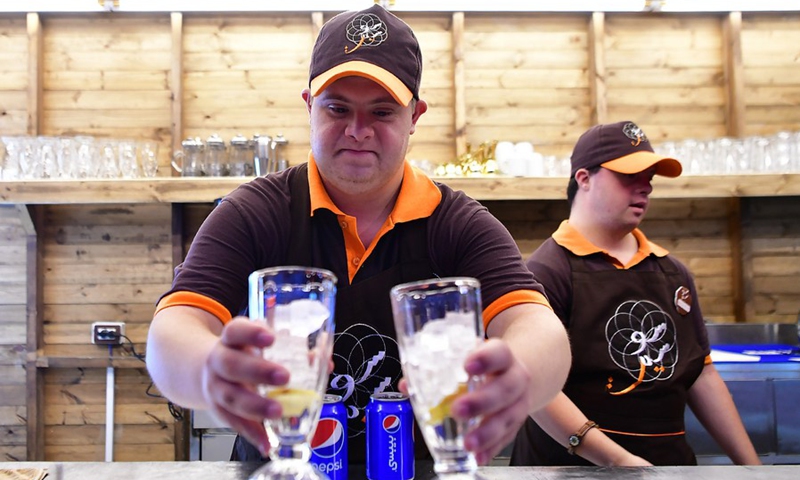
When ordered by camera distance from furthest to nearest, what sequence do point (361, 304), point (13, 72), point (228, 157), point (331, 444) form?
point (13, 72)
point (228, 157)
point (361, 304)
point (331, 444)

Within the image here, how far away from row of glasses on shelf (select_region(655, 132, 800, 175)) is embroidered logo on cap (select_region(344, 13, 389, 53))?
236 cm

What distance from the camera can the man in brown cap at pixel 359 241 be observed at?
1.02 m

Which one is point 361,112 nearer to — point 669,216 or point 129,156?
point 129,156

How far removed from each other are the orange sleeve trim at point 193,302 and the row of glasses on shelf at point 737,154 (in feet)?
8.91

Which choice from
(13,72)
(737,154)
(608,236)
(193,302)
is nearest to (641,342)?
(608,236)

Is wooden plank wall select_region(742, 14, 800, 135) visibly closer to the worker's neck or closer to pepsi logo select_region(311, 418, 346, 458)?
the worker's neck

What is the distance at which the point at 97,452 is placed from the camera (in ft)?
11.4

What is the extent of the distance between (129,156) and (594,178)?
7.74ft

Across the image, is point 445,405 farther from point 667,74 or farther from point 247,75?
point 667,74

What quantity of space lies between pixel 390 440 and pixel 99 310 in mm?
2939

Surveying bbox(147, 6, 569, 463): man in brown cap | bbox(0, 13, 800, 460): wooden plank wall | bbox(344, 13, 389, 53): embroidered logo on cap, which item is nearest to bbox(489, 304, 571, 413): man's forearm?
bbox(147, 6, 569, 463): man in brown cap

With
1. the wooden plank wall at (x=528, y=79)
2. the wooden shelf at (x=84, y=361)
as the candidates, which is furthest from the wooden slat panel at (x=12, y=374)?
the wooden plank wall at (x=528, y=79)

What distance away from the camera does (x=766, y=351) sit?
3.02 m

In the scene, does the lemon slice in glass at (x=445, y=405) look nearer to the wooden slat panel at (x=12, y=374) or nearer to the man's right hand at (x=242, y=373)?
the man's right hand at (x=242, y=373)
